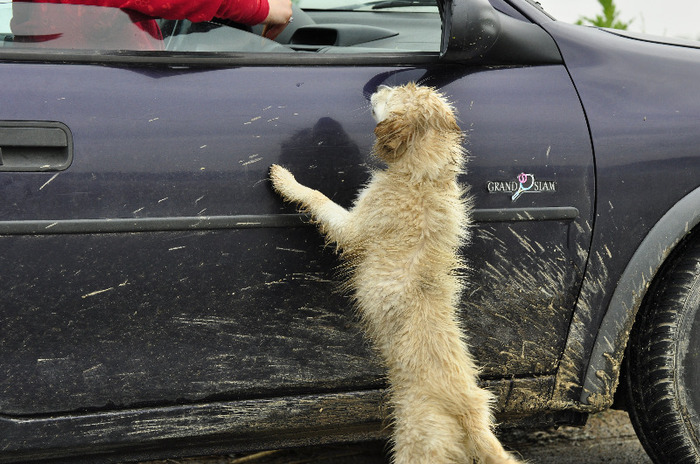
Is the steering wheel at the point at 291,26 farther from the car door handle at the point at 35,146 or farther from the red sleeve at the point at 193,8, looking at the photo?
the car door handle at the point at 35,146

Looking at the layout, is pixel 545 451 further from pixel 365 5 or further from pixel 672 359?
pixel 365 5

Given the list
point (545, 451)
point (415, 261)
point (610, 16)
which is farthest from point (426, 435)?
point (610, 16)

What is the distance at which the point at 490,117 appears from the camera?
8.02ft

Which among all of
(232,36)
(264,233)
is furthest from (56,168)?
(232,36)

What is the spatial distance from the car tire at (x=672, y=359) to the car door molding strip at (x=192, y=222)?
1.64 feet

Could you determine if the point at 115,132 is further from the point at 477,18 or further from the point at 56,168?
the point at 477,18

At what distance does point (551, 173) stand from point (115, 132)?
1407mm

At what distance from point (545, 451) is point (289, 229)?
1.79 metres

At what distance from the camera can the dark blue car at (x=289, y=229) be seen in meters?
2.15

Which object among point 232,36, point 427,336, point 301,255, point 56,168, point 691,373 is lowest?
point 691,373

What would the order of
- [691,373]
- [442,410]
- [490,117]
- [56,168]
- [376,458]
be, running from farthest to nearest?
[376,458], [691,373], [490,117], [442,410], [56,168]

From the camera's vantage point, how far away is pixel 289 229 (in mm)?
2336

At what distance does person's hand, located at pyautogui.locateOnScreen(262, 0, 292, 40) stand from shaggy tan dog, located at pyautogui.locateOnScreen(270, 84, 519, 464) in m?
0.63

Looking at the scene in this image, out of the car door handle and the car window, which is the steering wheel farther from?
the car door handle
